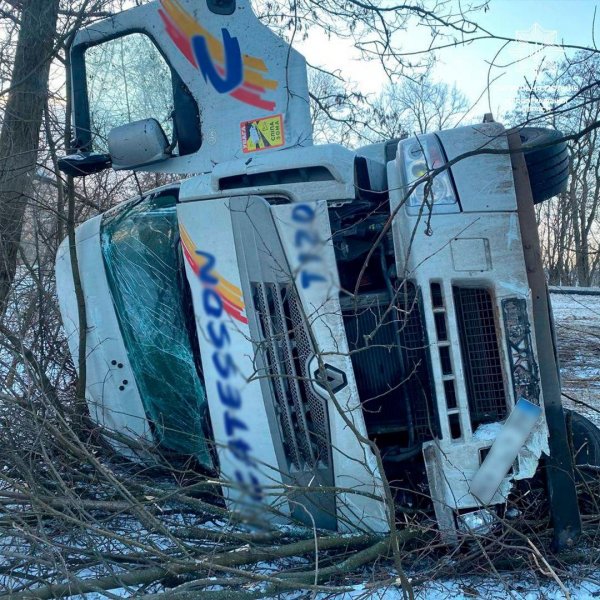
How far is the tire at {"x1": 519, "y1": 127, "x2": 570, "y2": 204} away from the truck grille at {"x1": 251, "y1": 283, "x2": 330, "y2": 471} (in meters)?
1.20

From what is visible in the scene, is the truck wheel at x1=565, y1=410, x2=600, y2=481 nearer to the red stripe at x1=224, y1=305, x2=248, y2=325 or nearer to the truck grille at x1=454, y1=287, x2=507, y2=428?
the truck grille at x1=454, y1=287, x2=507, y2=428

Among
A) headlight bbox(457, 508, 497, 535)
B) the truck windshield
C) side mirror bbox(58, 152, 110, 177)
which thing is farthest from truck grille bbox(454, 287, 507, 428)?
side mirror bbox(58, 152, 110, 177)

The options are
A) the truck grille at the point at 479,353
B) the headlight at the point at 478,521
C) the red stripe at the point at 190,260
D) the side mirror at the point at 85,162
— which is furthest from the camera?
the side mirror at the point at 85,162

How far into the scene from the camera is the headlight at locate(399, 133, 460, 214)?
9.41 ft

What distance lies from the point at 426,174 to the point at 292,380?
40.6 inches

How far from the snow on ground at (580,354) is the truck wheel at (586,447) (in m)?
0.57

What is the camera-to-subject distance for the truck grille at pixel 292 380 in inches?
120

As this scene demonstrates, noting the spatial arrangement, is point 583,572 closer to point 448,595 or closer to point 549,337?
point 448,595

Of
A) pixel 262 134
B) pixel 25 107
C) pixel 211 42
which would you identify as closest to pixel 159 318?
pixel 262 134

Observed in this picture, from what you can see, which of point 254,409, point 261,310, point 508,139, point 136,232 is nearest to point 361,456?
point 254,409

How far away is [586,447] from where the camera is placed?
346 cm

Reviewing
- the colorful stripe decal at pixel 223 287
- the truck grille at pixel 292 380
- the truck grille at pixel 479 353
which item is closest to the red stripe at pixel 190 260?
the colorful stripe decal at pixel 223 287

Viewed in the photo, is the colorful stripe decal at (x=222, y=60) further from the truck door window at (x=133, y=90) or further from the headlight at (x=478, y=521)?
the headlight at (x=478, y=521)

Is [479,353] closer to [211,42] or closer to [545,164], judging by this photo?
[545,164]
